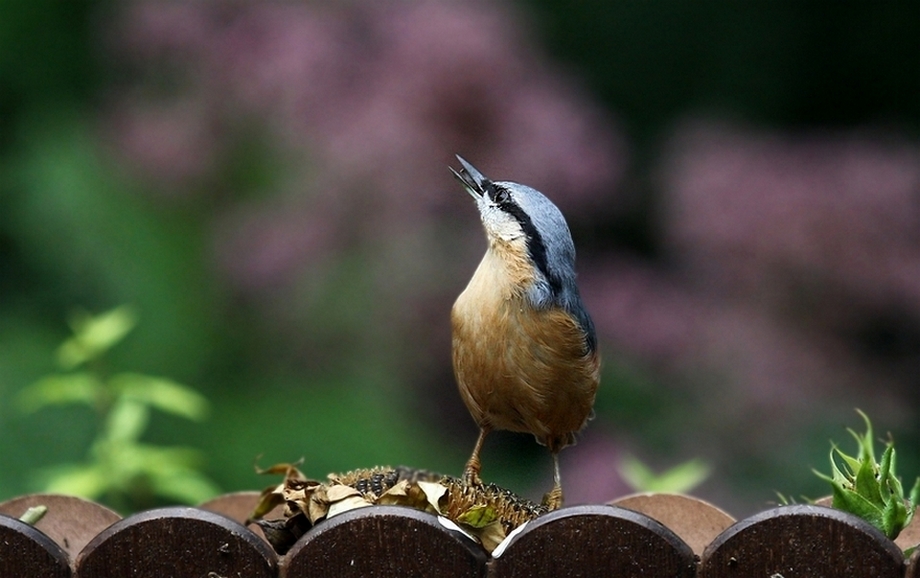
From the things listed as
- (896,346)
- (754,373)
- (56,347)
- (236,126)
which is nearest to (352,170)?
(236,126)

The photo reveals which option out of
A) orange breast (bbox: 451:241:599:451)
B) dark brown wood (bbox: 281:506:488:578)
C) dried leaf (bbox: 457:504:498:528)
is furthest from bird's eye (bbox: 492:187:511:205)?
dark brown wood (bbox: 281:506:488:578)

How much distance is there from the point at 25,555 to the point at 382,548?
0.51 meters

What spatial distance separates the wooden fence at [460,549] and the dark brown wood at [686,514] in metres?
0.64

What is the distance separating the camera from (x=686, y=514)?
8.11 ft

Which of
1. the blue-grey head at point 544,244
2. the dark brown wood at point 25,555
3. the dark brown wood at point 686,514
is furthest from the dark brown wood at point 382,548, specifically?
the dark brown wood at point 686,514

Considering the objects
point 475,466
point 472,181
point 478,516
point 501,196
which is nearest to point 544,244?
point 501,196

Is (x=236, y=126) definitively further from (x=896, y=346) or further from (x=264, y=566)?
(x=264, y=566)

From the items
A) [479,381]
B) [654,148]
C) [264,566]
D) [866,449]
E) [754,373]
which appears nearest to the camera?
[264,566]

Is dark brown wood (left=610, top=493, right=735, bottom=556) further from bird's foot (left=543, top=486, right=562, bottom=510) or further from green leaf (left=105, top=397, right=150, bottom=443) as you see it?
green leaf (left=105, top=397, right=150, bottom=443)

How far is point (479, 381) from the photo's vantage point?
2.26m

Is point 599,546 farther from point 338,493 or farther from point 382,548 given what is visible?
point 338,493

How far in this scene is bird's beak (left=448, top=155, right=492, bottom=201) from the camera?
2.46m

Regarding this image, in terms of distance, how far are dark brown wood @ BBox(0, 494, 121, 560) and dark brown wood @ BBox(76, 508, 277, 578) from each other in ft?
1.73

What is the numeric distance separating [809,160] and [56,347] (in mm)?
3023
